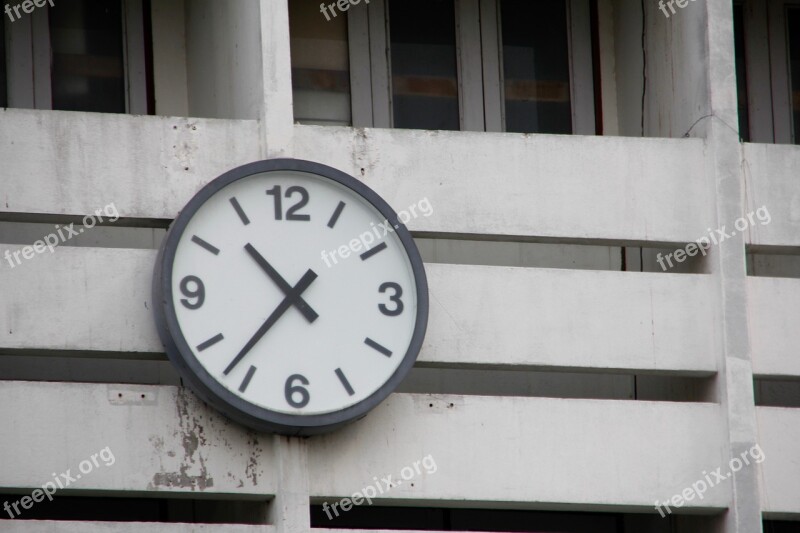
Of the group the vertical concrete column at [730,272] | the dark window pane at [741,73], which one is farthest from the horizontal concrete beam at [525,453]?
the dark window pane at [741,73]

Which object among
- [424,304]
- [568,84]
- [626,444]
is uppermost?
[568,84]

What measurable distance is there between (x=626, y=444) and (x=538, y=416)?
1.80ft

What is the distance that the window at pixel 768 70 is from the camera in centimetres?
1323

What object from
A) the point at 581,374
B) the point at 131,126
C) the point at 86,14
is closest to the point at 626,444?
the point at 581,374

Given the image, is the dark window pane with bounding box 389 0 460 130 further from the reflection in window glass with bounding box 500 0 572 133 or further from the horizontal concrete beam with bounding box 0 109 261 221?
the horizontal concrete beam with bounding box 0 109 261 221

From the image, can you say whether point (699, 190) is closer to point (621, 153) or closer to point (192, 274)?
point (621, 153)

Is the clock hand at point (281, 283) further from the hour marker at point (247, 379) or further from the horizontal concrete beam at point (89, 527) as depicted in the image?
the horizontal concrete beam at point (89, 527)

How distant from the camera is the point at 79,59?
12211 mm

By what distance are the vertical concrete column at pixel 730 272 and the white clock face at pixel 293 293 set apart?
1.96 metres

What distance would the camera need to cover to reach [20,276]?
34.8ft

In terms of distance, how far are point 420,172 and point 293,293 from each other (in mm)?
1164

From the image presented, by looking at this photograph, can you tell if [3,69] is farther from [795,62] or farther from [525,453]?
[795,62]

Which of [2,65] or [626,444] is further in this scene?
[2,65]

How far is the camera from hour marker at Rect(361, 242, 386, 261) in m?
10.9
